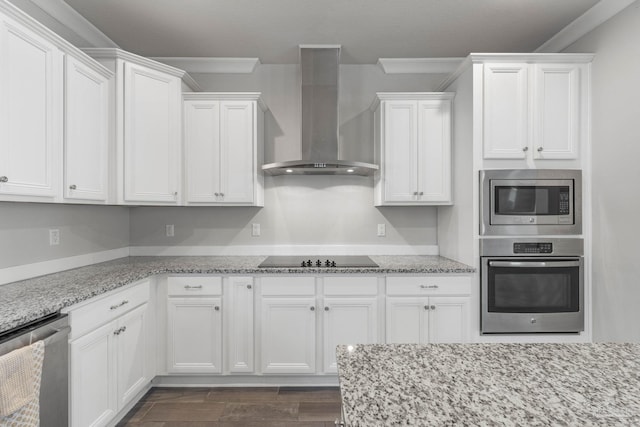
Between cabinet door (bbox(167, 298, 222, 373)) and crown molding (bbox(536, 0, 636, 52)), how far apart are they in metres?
3.36

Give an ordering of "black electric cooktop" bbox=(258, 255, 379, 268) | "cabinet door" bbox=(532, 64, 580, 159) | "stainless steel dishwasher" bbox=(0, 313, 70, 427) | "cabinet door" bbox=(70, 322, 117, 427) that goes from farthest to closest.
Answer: "black electric cooktop" bbox=(258, 255, 379, 268), "cabinet door" bbox=(532, 64, 580, 159), "cabinet door" bbox=(70, 322, 117, 427), "stainless steel dishwasher" bbox=(0, 313, 70, 427)

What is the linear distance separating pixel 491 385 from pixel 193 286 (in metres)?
2.27

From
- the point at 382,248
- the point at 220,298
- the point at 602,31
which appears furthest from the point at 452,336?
the point at 602,31

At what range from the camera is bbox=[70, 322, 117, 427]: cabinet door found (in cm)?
174

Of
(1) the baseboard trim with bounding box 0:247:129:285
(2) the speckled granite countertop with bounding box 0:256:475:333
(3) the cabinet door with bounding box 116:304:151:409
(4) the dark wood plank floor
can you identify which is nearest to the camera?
(2) the speckled granite countertop with bounding box 0:256:475:333

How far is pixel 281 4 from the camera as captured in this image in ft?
7.93

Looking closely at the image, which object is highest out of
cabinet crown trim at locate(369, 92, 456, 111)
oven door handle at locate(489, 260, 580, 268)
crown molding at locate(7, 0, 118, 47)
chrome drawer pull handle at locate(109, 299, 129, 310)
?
crown molding at locate(7, 0, 118, 47)

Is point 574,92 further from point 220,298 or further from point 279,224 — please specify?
point 220,298

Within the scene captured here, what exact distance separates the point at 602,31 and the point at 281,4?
2.24 metres

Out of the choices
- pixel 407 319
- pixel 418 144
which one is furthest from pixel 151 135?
pixel 407 319

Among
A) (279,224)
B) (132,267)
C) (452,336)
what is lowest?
(452,336)

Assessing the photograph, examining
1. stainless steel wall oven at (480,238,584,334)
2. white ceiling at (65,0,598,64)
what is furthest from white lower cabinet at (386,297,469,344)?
white ceiling at (65,0,598,64)

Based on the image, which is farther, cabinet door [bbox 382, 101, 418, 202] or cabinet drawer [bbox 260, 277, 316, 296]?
cabinet door [bbox 382, 101, 418, 202]

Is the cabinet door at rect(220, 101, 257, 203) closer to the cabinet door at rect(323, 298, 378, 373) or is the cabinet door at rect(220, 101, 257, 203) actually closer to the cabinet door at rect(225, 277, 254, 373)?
the cabinet door at rect(225, 277, 254, 373)
